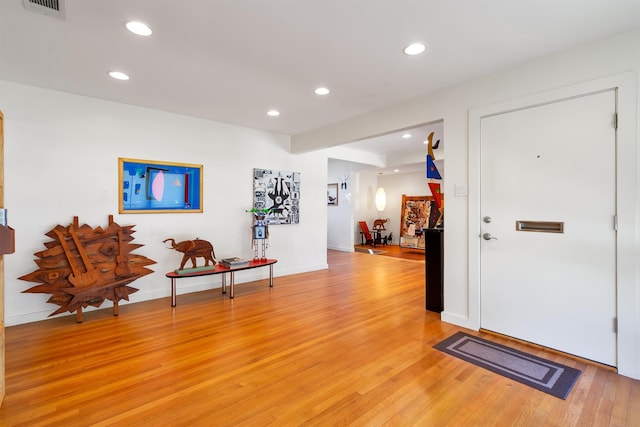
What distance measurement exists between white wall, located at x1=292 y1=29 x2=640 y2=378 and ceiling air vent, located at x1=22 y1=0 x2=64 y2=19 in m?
3.26

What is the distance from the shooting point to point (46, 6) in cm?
203

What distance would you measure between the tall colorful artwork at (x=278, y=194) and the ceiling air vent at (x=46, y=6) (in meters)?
3.28

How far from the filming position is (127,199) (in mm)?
3994

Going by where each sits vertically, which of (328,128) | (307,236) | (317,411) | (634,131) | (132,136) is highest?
(328,128)

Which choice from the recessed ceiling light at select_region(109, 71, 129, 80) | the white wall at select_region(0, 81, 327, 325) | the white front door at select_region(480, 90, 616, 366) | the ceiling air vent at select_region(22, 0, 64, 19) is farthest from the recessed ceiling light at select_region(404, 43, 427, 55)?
the white wall at select_region(0, 81, 327, 325)

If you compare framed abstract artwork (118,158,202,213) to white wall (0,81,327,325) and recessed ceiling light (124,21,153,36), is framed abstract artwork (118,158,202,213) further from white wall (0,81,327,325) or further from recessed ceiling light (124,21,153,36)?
recessed ceiling light (124,21,153,36)

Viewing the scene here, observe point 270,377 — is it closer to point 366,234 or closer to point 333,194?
point 333,194

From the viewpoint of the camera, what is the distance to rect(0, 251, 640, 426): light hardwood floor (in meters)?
1.86

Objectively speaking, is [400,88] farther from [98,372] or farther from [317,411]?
[98,372]

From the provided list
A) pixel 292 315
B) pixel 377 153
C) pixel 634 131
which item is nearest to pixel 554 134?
pixel 634 131

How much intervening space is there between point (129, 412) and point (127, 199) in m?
2.88

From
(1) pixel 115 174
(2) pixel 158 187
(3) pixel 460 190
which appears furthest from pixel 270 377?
(1) pixel 115 174

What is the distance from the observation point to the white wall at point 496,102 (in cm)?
228

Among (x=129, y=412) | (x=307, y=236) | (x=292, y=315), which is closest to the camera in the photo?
(x=129, y=412)
